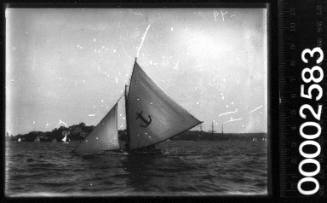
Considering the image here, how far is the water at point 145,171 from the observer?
369cm

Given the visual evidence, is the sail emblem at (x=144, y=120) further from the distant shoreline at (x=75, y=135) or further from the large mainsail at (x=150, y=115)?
the distant shoreline at (x=75, y=135)

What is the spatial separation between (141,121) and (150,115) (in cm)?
9

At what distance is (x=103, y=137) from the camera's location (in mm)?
3771

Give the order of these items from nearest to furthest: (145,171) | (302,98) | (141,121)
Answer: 1. (302,98)
2. (145,171)
3. (141,121)

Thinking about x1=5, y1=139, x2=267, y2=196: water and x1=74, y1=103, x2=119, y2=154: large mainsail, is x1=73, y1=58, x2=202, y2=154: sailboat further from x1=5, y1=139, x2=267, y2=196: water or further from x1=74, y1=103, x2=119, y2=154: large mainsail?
x1=5, y1=139, x2=267, y2=196: water

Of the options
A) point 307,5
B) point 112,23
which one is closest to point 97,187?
point 112,23

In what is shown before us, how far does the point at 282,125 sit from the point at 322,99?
0.38m

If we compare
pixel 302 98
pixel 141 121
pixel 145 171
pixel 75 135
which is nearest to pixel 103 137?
pixel 75 135

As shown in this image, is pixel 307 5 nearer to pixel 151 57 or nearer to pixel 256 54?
pixel 256 54

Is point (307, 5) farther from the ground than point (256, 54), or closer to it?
farther from the ground

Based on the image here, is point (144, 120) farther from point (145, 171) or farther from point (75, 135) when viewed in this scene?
point (75, 135)

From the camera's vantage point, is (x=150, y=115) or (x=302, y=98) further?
(x=150, y=115)

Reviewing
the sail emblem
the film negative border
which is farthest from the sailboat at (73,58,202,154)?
the film negative border

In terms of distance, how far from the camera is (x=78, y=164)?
3.71 meters
